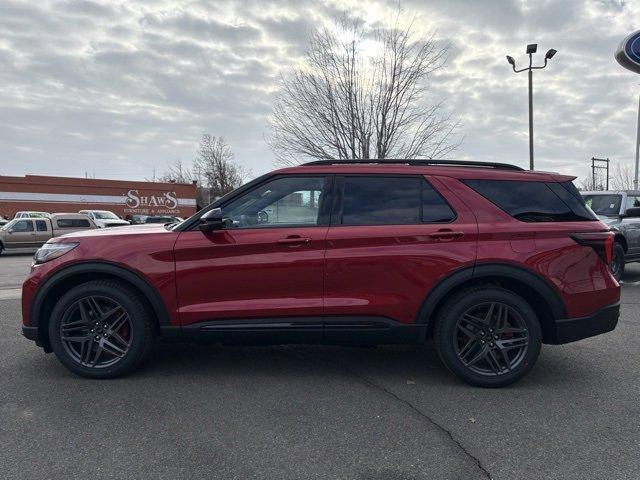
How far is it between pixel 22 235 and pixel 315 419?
61.4 feet

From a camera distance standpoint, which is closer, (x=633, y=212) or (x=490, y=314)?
(x=490, y=314)

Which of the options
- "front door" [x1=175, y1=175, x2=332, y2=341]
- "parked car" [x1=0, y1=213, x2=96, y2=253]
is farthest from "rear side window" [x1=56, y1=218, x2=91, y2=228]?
"front door" [x1=175, y1=175, x2=332, y2=341]

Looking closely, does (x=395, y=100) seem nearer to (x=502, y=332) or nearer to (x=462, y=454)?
(x=502, y=332)

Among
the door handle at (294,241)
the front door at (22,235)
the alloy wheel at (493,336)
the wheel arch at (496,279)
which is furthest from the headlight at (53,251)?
the front door at (22,235)

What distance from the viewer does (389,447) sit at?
2.89 metres

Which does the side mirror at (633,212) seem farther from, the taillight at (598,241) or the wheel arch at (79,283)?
the wheel arch at (79,283)

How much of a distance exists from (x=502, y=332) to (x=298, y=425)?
181cm

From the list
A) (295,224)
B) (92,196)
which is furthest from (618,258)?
(92,196)

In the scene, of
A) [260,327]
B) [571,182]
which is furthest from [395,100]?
[260,327]

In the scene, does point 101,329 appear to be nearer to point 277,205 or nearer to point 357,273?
point 277,205

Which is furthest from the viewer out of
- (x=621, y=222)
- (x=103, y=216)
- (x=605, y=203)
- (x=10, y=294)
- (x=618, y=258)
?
(x=103, y=216)

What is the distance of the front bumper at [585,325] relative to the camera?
3783 millimetres

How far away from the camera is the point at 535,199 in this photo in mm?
3906

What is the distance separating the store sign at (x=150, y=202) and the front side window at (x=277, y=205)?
133 ft
